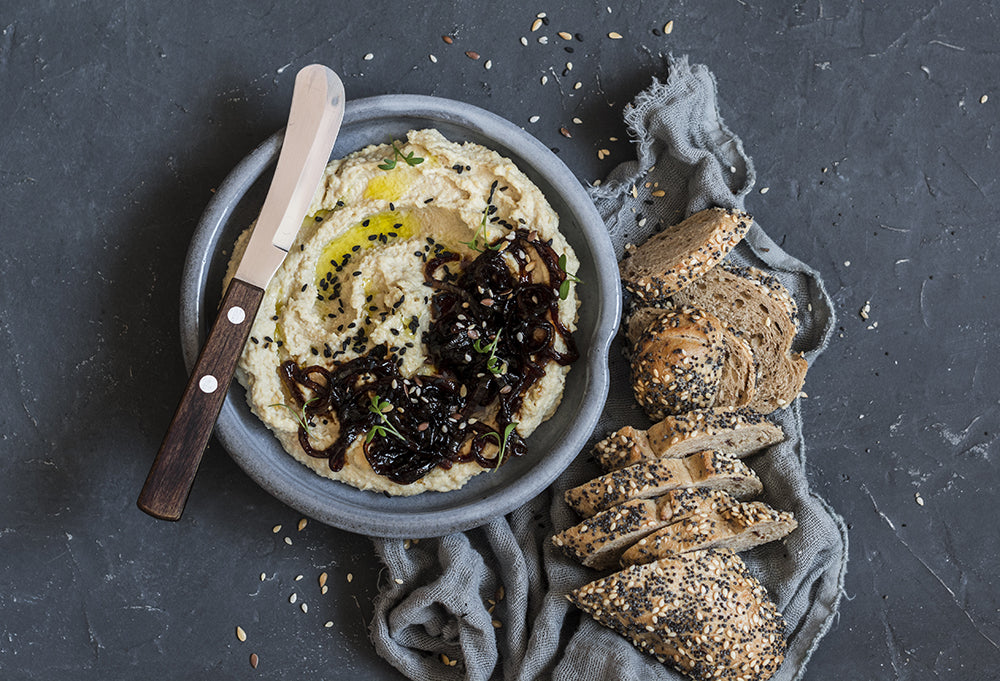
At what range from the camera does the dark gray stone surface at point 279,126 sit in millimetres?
3447

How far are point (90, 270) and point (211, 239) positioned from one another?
0.71 m

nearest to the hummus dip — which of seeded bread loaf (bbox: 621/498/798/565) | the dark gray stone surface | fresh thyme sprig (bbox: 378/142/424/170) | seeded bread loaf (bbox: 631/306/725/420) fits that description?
fresh thyme sprig (bbox: 378/142/424/170)

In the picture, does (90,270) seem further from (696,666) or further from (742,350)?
(696,666)

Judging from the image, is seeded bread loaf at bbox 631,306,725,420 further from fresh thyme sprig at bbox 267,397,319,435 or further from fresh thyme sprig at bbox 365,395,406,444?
fresh thyme sprig at bbox 267,397,319,435

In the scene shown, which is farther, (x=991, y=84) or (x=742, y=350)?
(x=991, y=84)

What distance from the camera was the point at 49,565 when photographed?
11.3 ft

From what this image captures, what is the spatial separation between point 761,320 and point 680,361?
1.50 ft

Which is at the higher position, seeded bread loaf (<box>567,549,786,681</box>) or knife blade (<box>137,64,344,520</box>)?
knife blade (<box>137,64,344,520</box>)

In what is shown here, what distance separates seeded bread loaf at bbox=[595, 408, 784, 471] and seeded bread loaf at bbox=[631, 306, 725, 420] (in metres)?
0.08

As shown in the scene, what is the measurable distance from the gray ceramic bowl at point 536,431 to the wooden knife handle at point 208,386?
131mm

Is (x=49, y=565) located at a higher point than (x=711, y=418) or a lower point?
lower

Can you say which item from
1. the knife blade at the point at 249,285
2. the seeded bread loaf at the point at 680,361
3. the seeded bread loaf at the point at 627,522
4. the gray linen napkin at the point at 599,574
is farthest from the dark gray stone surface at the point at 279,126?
the seeded bread loaf at the point at 627,522

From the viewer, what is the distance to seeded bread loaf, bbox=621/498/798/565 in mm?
3283

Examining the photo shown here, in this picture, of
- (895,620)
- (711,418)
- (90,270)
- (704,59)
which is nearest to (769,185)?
(704,59)
